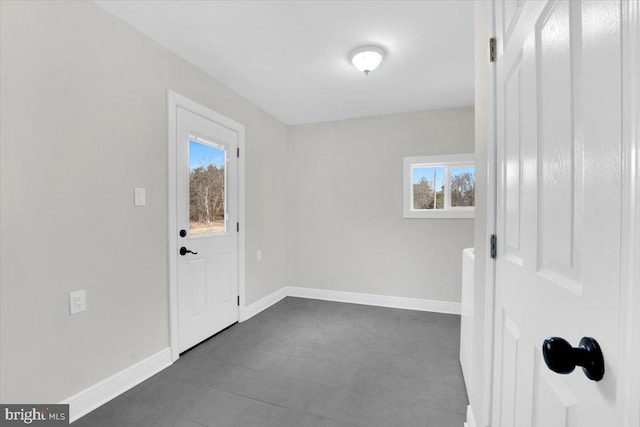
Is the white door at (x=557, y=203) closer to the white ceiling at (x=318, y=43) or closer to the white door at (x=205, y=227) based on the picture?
the white ceiling at (x=318, y=43)

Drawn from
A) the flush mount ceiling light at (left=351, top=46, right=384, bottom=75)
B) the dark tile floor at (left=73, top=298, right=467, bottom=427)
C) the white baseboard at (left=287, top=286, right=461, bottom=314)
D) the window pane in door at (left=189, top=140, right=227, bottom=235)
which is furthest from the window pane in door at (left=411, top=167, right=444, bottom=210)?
the window pane in door at (left=189, top=140, right=227, bottom=235)

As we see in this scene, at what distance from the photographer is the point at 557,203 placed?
634 millimetres

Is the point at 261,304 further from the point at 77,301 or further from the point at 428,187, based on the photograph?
the point at 428,187

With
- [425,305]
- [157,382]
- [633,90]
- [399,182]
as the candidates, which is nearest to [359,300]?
[425,305]

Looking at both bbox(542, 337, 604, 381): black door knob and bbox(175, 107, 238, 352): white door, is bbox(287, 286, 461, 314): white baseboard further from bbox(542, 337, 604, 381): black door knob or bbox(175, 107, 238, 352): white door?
bbox(542, 337, 604, 381): black door knob

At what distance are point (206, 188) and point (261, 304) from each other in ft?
5.36

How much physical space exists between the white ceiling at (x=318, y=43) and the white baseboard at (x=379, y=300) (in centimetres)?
244

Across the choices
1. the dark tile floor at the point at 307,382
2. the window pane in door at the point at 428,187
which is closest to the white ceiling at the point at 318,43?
the window pane in door at the point at 428,187

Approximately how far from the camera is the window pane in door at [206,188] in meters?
2.57

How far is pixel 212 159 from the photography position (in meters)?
2.80

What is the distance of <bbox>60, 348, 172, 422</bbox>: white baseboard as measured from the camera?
168 cm

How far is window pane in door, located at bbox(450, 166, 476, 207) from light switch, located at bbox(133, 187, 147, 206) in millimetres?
3274

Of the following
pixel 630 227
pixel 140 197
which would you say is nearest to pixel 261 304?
pixel 140 197

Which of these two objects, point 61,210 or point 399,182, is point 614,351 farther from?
point 399,182
